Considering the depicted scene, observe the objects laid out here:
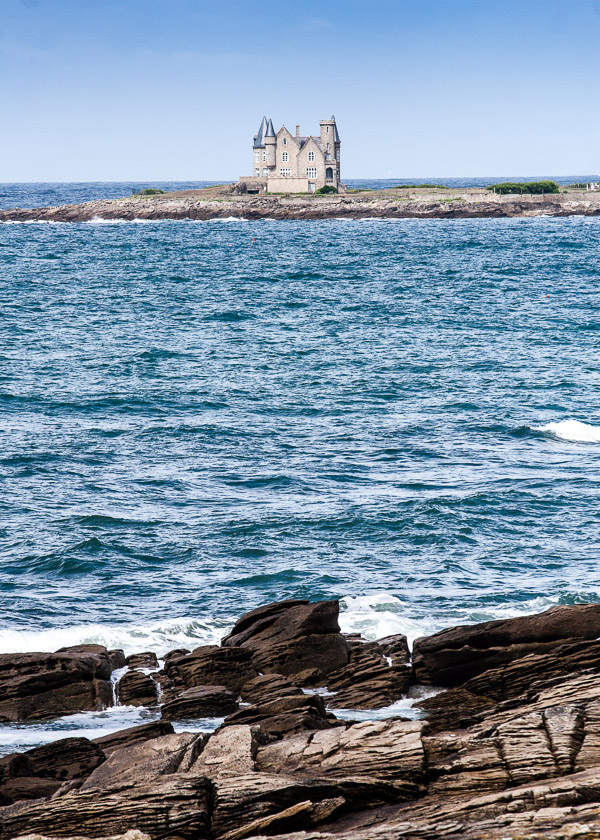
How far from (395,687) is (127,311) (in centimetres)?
5956

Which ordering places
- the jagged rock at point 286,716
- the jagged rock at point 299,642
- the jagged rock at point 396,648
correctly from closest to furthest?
A: the jagged rock at point 286,716 → the jagged rock at point 299,642 → the jagged rock at point 396,648

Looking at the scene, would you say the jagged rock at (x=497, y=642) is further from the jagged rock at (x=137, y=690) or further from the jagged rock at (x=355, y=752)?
the jagged rock at (x=137, y=690)

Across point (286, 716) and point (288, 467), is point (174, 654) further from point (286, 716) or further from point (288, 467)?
point (288, 467)

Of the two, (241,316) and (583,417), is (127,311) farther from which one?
(583,417)

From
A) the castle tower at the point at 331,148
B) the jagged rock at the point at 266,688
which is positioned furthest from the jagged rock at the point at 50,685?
the castle tower at the point at 331,148

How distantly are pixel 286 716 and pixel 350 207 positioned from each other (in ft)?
573

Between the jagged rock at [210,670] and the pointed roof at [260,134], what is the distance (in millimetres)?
178099

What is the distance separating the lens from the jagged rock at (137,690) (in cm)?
1683

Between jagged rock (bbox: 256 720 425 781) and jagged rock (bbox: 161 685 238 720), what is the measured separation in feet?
12.8

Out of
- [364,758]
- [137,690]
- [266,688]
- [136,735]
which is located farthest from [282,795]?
[137,690]

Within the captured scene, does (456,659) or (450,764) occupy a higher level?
(450,764)

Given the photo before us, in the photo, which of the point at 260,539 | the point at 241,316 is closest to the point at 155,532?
the point at 260,539

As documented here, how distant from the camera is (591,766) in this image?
10227 mm

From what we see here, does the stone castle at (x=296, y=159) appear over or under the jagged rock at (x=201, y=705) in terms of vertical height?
over
